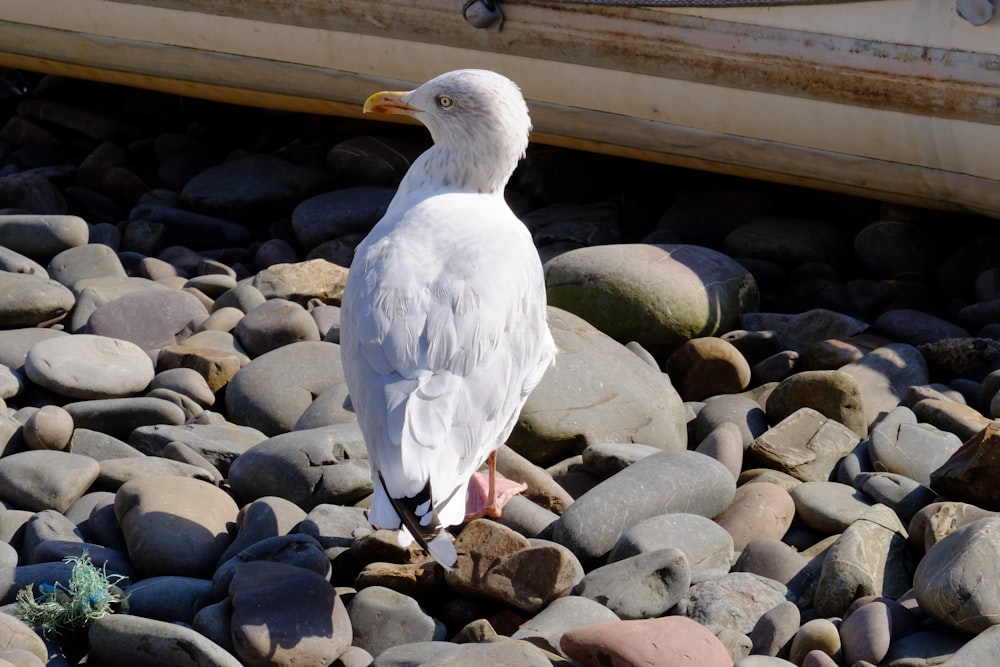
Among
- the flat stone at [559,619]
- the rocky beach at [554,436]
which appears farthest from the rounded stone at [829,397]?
the flat stone at [559,619]

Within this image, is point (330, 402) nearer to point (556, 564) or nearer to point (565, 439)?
point (565, 439)

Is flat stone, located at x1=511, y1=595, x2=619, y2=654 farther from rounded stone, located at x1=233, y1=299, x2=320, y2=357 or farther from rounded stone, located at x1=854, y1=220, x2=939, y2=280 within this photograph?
rounded stone, located at x1=854, y1=220, x2=939, y2=280

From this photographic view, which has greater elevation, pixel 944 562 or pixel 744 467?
pixel 944 562

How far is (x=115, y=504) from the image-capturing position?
3.75m

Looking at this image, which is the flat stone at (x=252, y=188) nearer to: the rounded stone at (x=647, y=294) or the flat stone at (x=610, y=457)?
the rounded stone at (x=647, y=294)

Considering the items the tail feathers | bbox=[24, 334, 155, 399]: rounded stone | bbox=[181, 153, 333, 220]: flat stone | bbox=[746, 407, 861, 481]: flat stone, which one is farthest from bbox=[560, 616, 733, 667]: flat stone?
bbox=[181, 153, 333, 220]: flat stone

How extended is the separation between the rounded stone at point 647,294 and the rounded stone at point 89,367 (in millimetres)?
1849

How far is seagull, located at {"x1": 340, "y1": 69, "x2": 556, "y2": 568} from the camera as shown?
321cm

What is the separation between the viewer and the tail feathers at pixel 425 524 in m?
3.05

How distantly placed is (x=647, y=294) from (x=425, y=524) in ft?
8.45

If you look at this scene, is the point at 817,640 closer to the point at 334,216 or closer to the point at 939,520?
the point at 939,520

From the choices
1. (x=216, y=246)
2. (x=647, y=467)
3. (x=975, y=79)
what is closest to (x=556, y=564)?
(x=647, y=467)

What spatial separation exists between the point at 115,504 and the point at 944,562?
2.40m

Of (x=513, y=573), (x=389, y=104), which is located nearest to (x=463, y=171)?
(x=389, y=104)
